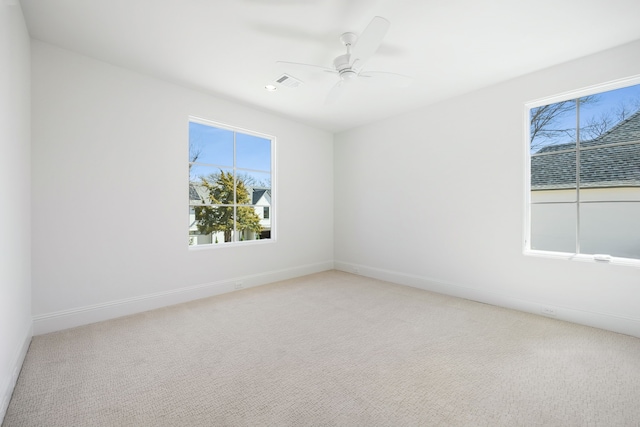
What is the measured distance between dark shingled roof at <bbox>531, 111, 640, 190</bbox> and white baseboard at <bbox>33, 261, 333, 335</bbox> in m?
3.77

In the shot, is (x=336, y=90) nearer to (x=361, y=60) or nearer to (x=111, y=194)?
(x=361, y=60)

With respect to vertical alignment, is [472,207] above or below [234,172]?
below

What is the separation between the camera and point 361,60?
2256 mm

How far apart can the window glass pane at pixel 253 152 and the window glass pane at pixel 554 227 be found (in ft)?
12.1

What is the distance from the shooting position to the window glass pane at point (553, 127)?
116 inches

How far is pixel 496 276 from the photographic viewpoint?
3307 mm

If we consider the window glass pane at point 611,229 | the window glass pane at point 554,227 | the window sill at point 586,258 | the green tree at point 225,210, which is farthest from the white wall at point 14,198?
the window glass pane at point 611,229

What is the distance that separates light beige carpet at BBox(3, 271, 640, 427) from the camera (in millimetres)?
1541

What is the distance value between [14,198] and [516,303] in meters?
4.76

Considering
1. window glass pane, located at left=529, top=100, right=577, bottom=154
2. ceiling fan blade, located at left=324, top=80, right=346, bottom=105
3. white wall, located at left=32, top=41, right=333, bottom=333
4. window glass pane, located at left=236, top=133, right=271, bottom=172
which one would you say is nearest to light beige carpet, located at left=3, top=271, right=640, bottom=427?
white wall, located at left=32, top=41, right=333, bottom=333

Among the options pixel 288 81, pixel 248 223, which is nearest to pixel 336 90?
pixel 288 81

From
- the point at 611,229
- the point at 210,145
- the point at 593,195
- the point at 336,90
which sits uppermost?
the point at 336,90

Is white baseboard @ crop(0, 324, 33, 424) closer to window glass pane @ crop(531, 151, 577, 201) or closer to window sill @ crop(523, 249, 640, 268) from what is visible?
window sill @ crop(523, 249, 640, 268)

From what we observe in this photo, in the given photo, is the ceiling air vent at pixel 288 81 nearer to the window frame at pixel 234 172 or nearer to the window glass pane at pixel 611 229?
the window frame at pixel 234 172
